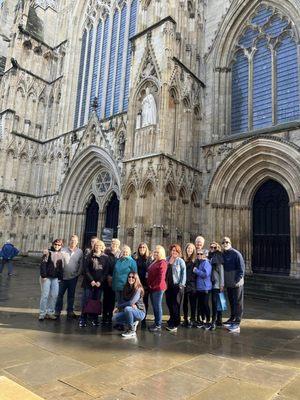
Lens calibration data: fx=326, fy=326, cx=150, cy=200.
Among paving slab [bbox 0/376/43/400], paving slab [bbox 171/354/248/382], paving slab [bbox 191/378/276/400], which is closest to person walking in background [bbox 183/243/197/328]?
paving slab [bbox 171/354/248/382]

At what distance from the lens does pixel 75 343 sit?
450cm

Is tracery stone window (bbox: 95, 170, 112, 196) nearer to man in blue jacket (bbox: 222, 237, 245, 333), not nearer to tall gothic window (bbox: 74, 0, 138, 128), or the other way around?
tall gothic window (bbox: 74, 0, 138, 128)

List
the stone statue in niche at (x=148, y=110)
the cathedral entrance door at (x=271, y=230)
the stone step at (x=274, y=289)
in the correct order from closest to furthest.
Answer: the stone step at (x=274, y=289)
the cathedral entrance door at (x=271, y=230)
the stone statue in niche at (x=148, y=110)

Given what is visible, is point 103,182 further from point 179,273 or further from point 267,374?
point 267,374

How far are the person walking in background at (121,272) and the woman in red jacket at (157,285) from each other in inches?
14.0

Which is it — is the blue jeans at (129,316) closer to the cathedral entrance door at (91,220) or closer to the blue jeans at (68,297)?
the blue jeans at (68,297)

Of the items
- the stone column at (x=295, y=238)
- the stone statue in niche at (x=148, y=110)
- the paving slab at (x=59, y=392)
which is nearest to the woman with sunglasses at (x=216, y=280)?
the paving slab at (x=59, y=392)

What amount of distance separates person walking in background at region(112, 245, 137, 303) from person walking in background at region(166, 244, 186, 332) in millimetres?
669

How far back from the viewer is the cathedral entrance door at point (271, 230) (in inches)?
474

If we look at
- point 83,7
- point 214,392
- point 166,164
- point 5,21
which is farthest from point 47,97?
point 214,392

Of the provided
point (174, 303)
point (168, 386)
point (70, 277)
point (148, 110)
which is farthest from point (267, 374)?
point (148, 110)

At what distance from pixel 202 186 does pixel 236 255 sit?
26.7 feet

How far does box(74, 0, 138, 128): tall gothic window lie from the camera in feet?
57.2

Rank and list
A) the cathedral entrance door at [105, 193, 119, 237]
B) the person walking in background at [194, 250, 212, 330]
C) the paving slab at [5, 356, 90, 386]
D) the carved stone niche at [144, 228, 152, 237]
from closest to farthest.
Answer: the paving slab at [5, 356, 90, 386] → the person walking in background at [194, 250, 212, 330] → the carved stone niche at [144, 228, 152, 237] → the cathedral entrance door at [105, 193, 119, 237]
